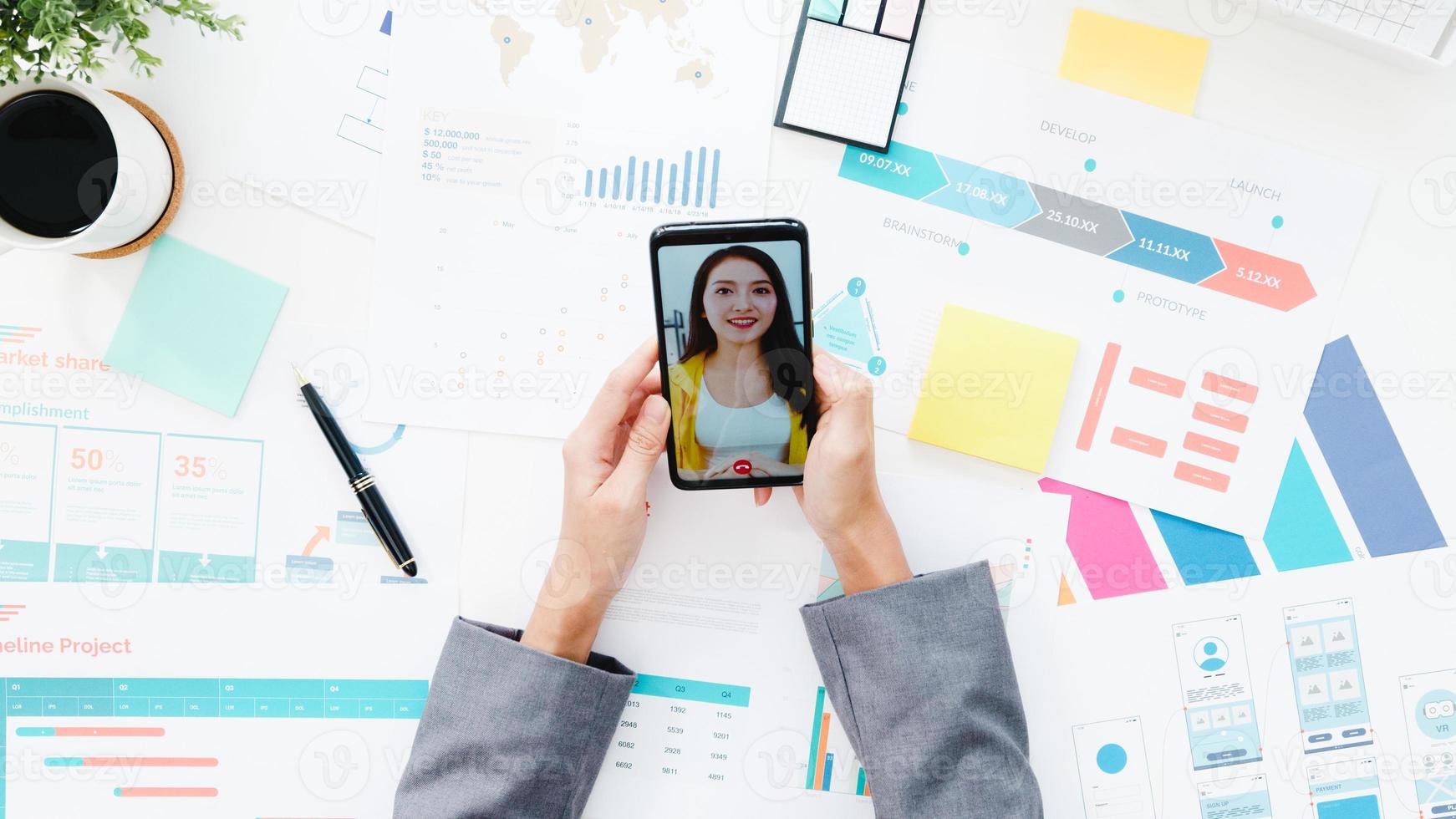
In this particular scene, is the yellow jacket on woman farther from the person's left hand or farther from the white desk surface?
the white desk surface

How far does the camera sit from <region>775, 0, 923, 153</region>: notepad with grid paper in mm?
819

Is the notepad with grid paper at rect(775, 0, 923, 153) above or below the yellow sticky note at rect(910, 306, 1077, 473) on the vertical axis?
above

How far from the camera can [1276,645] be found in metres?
0.87

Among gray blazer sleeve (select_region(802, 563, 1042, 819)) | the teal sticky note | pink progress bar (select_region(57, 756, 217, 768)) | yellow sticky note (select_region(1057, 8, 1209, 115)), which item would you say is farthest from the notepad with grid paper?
pink progress bar (select_region(57, 756, 217, 768))

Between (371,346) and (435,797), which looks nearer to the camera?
(435,797)

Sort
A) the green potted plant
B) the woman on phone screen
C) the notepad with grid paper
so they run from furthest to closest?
the notepad with grid paper < the woman on phone screen < the green potted plant

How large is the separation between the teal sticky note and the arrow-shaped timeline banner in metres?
0.63

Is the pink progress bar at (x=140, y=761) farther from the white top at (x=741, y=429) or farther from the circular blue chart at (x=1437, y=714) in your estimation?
the circular blue chart at (x=1437, y=714)

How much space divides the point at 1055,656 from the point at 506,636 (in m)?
0.57

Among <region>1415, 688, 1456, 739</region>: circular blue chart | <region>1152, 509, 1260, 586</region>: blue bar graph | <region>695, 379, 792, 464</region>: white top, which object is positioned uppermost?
<region>695, 379, 792, 464</region>: white top

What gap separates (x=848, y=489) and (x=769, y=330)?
17cm

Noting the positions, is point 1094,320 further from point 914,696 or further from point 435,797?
point 435,797

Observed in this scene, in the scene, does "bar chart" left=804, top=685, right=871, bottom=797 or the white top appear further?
"bar chart" left=804, top=685, right=871, bottom=797

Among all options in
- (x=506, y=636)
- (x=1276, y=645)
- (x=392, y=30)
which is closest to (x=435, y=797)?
(x=506, y=636)
